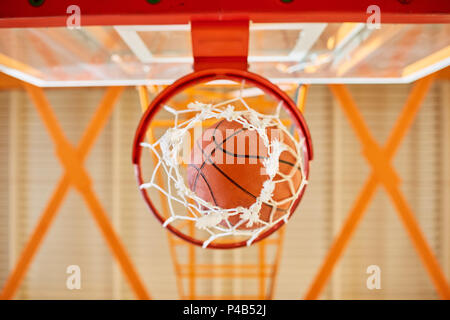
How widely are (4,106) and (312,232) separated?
4.23 m

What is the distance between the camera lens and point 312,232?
4207mm

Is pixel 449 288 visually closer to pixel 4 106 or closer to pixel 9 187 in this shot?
pixel 9 187

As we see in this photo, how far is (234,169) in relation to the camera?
1034mm

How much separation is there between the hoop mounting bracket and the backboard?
0.26 m

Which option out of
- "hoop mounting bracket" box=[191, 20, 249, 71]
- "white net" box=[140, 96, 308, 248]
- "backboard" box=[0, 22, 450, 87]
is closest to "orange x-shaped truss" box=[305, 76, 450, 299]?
"backboard" box=[0, 22, 450, 87]

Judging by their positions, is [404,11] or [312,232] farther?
[312,232]

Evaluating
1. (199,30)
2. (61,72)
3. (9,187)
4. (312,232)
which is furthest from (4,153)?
(199,30)

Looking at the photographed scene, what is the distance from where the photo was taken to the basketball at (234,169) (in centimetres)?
104

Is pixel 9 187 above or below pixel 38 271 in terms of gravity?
above

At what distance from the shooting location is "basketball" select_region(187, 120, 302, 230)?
3.40 ft
